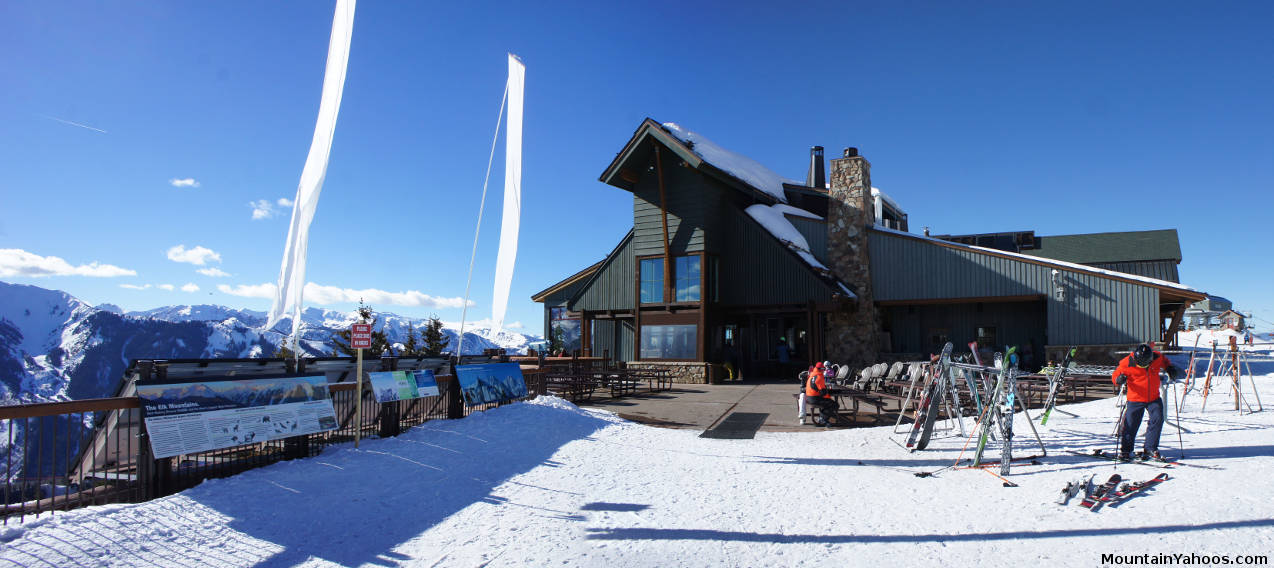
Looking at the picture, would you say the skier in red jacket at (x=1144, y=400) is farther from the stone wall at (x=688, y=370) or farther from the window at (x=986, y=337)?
the window at (x=986, y=337)

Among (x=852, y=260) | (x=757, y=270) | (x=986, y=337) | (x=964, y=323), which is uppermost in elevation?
(x=852, y=260)

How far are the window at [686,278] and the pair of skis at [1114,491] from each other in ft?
52.3

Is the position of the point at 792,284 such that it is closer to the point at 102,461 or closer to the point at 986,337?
the point at 986,337

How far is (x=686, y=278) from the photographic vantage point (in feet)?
71.6

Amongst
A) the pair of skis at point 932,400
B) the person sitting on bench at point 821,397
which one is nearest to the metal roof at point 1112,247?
the person sitting on bench at point 821,397

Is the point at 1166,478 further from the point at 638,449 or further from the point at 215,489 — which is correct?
the point at 215,489

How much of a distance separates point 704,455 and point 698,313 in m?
13.2

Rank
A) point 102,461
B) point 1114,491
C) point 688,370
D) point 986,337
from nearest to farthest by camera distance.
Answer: point 1114,491 → point 102,461 → point 688,370 → point 986,337

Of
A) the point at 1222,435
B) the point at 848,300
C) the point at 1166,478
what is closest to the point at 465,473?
the point at 1166,478

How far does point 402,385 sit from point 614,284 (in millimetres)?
14991

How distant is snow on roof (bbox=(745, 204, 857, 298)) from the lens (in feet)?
73.7

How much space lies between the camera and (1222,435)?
8219mm

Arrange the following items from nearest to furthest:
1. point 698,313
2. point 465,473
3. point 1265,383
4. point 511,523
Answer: point 511,523 < point 465,473 < point 1265,383 < point 698,313

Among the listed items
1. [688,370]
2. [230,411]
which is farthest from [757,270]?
[230,411]
